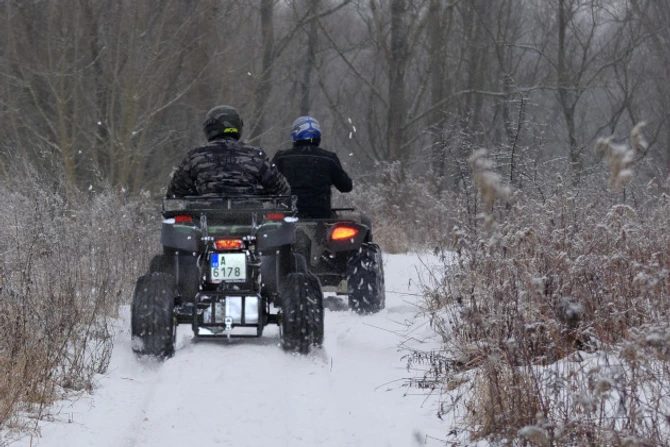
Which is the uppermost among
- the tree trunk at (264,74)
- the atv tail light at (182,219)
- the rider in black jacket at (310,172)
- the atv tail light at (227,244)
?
the tree trunk at (264,74)

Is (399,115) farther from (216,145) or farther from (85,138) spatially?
(216,145)

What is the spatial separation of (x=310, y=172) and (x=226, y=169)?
286cm

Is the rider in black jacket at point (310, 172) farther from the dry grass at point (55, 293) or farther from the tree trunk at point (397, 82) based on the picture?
the tree trunk at point (397, 82)

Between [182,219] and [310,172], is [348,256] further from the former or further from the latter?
[182,219]

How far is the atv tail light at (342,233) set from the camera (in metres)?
10.4

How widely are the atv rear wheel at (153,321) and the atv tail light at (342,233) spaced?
3.12 m

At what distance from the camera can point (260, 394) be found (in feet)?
21.1

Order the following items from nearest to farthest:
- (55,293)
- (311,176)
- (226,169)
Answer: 1. (55,293)
2. (226,169)
3. (311,176)

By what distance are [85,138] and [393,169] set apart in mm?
6474

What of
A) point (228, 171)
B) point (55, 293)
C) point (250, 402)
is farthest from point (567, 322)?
point (55, 293)

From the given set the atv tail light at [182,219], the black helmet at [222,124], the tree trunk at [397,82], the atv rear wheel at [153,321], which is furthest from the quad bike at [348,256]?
the tree trunk at [397,82]

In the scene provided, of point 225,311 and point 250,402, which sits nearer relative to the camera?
point 250,402

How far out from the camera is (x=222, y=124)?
8578 mm

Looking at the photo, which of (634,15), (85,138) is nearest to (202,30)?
(85,138)
